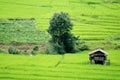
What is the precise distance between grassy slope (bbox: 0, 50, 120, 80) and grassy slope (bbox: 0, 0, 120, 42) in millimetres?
14408

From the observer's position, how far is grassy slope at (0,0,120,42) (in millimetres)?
58344

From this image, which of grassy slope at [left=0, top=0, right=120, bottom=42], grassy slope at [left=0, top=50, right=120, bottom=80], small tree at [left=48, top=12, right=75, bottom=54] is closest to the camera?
grassy slope at [left=0, top=50, right=120, bottom=80]

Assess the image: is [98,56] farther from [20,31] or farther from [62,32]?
[20,31]

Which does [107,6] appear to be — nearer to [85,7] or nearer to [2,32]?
[85,7]

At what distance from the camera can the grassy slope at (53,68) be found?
34000 mm

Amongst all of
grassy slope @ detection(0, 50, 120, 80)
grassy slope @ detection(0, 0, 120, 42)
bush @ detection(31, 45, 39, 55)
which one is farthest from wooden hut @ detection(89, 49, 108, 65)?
grassy slope @ detection(0, 0, 120, 42)

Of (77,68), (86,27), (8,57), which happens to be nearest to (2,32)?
(86,27)

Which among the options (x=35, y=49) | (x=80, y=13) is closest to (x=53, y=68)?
(x=35, y=49)

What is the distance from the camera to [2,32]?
187 ft

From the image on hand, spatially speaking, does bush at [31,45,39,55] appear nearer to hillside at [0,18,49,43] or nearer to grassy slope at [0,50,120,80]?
grassy slope at [0,50,120,80]

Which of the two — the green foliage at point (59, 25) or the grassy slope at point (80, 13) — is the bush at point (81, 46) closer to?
the green foliage at point (59, 25)

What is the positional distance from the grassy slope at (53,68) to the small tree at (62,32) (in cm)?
476

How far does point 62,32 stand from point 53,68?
10.4 m

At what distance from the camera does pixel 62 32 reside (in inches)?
1844
